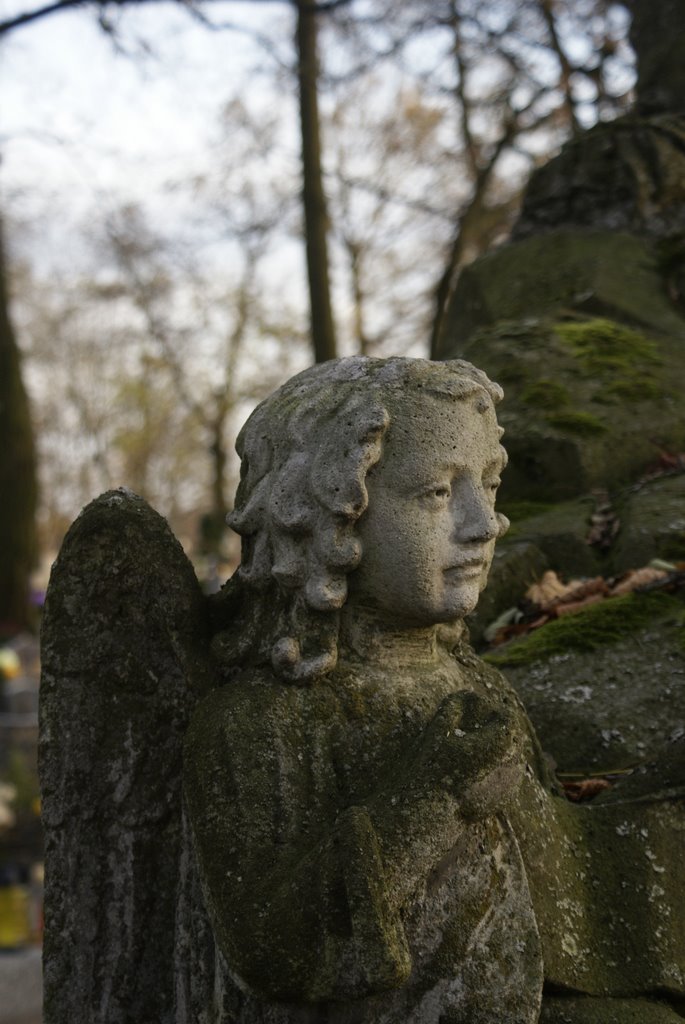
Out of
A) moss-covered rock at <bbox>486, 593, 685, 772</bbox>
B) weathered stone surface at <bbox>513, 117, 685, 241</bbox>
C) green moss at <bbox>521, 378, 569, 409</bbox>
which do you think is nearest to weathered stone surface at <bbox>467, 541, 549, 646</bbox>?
moss-covered rock at <bbox>486, 593, 685, 772</bbox>

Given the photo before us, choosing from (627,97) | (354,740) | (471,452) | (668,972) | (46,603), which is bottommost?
(668,972)

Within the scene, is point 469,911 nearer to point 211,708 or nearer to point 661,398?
point 211,708

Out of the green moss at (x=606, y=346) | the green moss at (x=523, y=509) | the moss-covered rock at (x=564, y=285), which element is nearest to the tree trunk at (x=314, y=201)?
the moss-covered rock at (x=564, y=285)

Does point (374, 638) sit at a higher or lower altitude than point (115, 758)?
higher

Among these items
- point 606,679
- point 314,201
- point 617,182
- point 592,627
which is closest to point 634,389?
point 592,627

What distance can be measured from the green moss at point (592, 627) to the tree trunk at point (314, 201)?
6.75m

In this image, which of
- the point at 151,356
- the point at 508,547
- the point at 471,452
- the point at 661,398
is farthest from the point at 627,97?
the point at 151,356

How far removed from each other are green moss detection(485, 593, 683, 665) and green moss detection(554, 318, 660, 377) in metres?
1.74

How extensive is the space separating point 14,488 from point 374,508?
14.1 meters

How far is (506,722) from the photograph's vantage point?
A: 215cm

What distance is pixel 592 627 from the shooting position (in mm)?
3740

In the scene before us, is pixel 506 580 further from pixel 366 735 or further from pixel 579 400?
pixel 366 735

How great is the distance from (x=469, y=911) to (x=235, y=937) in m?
0.44

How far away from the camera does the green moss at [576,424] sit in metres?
4.88
